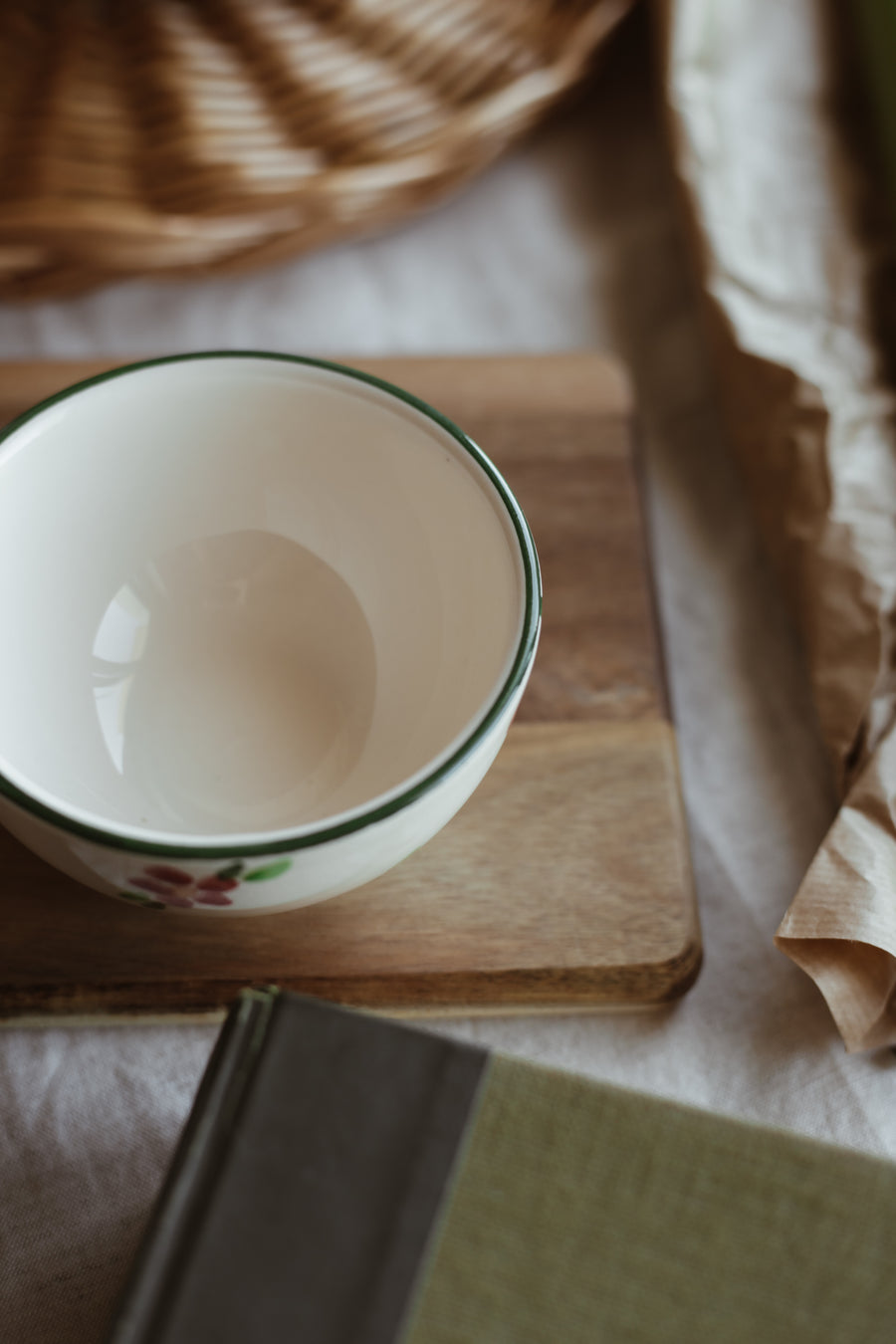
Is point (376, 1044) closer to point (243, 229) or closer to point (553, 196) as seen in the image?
point (243, 229)

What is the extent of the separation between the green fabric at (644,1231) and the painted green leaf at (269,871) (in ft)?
0.29

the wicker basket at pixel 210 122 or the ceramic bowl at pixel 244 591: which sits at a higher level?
the wicker basket at pixel 210 122

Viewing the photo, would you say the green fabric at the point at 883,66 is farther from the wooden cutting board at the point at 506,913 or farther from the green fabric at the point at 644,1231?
the green fabric at the point at 644,1231

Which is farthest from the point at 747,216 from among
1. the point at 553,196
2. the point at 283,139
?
the point at 283,139

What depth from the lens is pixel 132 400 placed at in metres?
0.49

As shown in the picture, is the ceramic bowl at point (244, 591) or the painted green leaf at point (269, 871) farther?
the ceramic bowl at point (244, 591)

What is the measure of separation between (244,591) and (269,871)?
0.71ft

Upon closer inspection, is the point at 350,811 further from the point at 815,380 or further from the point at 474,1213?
the point at 815,380

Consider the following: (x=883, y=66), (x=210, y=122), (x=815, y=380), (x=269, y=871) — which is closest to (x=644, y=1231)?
(x=269, y=871)

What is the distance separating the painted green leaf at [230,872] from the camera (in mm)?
359

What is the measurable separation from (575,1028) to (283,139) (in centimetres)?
47

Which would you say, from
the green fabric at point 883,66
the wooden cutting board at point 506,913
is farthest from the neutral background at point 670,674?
the green fabric at point 883,66

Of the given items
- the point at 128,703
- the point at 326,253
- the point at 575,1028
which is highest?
the point at 326,253

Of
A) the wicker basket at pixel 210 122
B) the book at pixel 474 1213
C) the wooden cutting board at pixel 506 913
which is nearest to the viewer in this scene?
the book at pixel 474 1213
